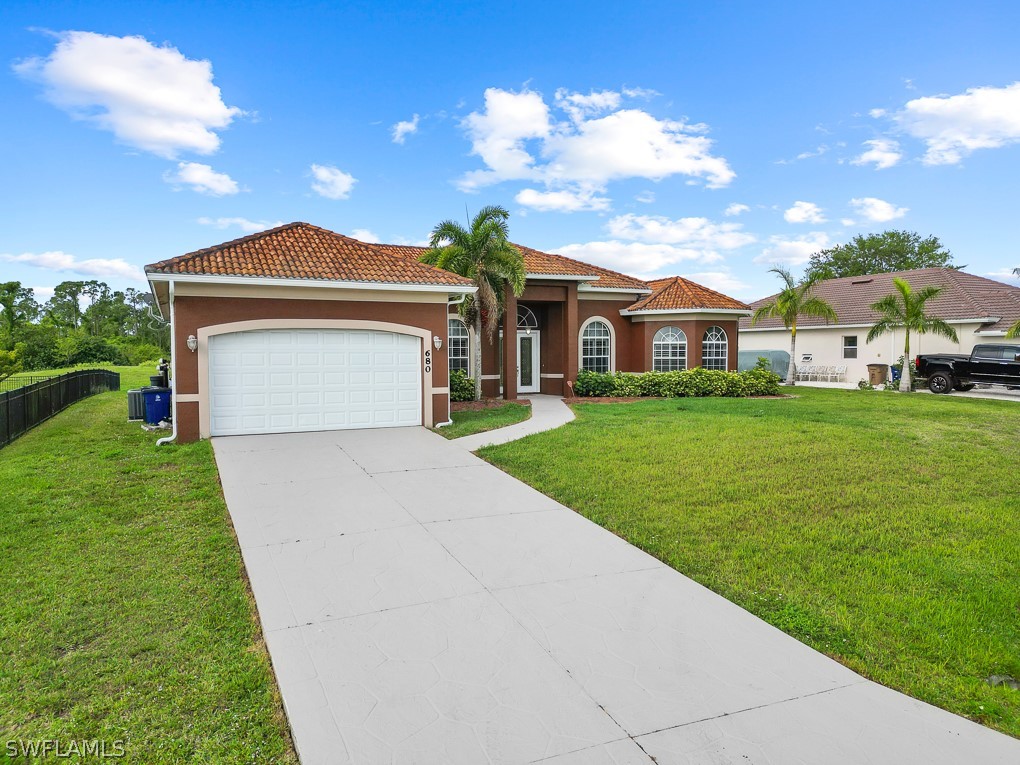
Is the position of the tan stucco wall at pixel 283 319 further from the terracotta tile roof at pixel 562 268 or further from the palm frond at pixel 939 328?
the palm frond at pixel 939 328

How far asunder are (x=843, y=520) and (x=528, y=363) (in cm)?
1541

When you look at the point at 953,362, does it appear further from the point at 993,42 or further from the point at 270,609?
the point at 270,609

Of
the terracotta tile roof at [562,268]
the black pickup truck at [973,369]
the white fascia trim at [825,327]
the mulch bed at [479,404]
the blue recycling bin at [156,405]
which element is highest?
the terracotta tile roof at [562,268]

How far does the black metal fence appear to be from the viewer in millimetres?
12953

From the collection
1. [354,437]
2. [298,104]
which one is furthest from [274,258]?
[298,104]

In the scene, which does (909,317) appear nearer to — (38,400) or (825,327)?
(825,327)

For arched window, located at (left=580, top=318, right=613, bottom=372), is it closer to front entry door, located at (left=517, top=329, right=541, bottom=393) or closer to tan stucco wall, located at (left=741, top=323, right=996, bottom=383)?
front entry door, located at (left=517, top=329, right=541, bottom=393)

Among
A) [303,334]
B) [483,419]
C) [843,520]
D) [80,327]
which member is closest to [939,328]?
[483,419]

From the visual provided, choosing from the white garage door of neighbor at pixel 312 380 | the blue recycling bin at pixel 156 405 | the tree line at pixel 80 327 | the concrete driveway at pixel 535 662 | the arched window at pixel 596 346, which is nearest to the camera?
the concrete driveway at pixel 535 662

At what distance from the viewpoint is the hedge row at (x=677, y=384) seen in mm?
21031

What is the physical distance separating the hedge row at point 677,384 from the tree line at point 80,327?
20.8 m

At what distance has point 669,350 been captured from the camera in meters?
22.9

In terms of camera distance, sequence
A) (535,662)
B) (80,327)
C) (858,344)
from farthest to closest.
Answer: (80,327) < (858,344) < (535,662)

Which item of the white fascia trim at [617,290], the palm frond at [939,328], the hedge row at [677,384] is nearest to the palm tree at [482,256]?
the white fascia trim at [617,290]
